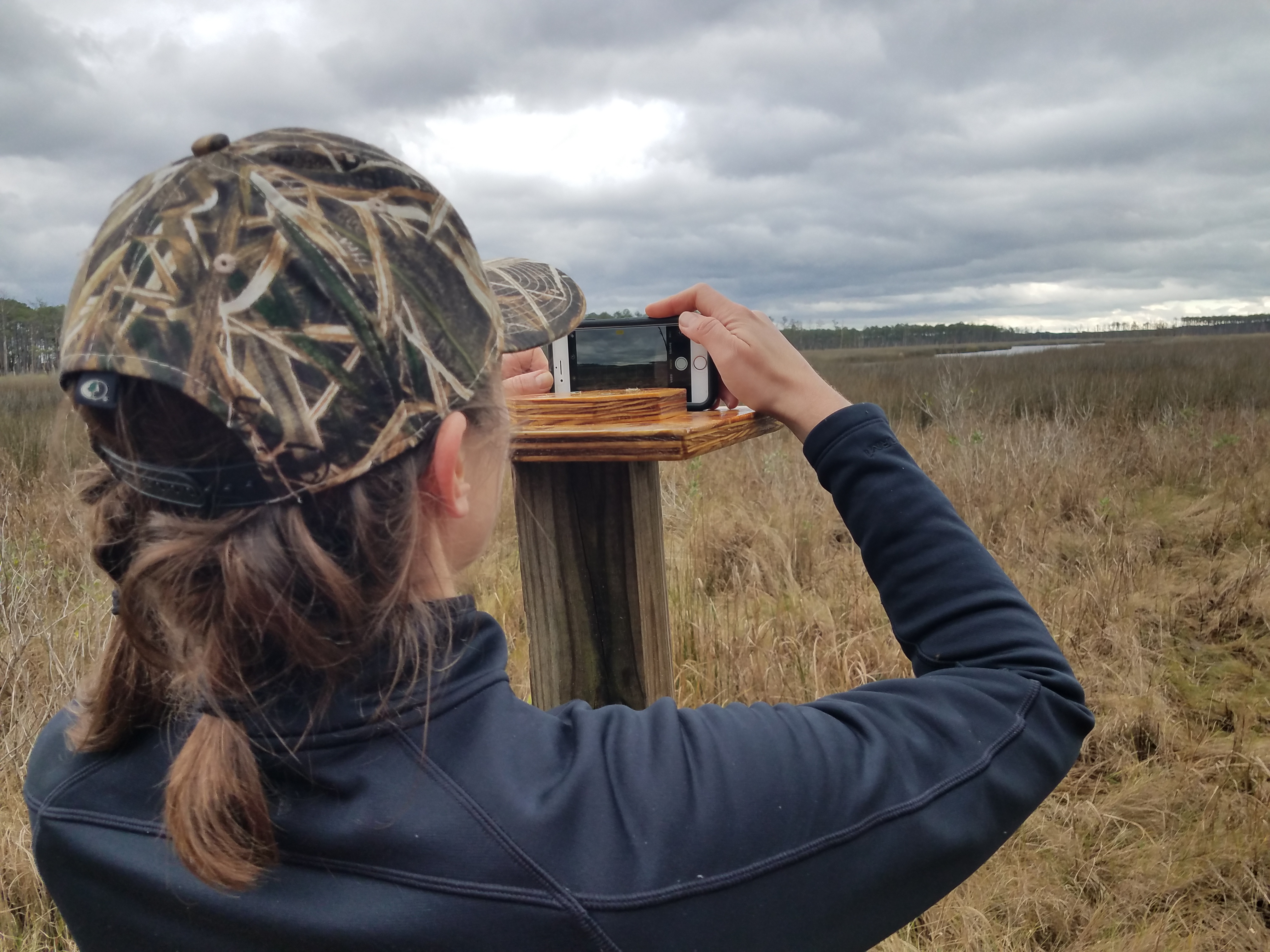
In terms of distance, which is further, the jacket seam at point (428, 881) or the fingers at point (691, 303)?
the fingers at point (691, 303)

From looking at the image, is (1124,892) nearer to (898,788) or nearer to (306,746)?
(898,788)

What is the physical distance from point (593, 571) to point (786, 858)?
0.95m

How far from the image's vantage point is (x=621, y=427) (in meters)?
1.29

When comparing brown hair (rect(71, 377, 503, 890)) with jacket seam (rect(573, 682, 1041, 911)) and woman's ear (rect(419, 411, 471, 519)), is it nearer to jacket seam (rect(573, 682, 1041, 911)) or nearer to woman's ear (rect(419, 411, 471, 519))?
woman's ear (rect(419, 411, 471, 519))

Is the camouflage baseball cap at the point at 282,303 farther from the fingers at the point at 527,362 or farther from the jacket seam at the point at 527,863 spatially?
the fingers at the point at 527,362

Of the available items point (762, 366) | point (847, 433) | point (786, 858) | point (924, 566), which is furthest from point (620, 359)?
point (786, 858)

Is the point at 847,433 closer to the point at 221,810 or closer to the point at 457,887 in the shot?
the point at 457,887

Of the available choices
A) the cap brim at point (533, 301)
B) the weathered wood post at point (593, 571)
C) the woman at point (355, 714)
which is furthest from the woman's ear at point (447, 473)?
the weathered wood post at point (593, 571)

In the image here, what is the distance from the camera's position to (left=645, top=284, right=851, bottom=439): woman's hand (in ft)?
3.76

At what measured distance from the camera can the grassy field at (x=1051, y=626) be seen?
2.44 m

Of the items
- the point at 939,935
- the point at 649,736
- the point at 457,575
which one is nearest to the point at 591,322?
the point at 457,575

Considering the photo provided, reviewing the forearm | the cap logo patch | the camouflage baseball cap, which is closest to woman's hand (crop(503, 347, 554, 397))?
the forearm

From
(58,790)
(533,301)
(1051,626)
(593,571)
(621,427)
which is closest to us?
(58,790)

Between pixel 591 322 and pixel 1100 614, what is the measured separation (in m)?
3.78
